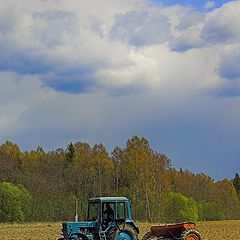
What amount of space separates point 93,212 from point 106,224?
841mm

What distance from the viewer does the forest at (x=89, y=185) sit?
75256 millimetres

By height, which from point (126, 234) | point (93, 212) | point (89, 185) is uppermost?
point (89, 185)

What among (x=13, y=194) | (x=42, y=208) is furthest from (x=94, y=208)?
(x=42, y=208)

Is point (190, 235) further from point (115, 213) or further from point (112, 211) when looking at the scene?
point (112, 211)

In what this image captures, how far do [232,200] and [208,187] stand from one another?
5920mm

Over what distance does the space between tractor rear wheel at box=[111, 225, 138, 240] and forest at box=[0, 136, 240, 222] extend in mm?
49008

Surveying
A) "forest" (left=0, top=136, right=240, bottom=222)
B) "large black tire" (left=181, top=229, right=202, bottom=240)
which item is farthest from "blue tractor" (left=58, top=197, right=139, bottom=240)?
"forest" (left=0, top=136, right=240, bottom=222)

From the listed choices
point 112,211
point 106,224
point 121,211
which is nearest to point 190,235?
point 121,211

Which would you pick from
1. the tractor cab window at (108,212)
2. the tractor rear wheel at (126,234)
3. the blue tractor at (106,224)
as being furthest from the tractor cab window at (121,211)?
the tractor rear wheel at (126,234)

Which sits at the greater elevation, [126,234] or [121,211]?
[121,211]

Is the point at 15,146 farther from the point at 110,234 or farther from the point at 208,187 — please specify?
the point at 110,234

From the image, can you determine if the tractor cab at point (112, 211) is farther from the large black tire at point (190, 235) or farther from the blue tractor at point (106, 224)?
the large black tire at point (190, 235)

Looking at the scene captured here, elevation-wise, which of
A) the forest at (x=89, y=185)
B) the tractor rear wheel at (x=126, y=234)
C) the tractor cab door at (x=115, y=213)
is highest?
the forest at (x=89, y=185)

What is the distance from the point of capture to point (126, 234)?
23922mm
